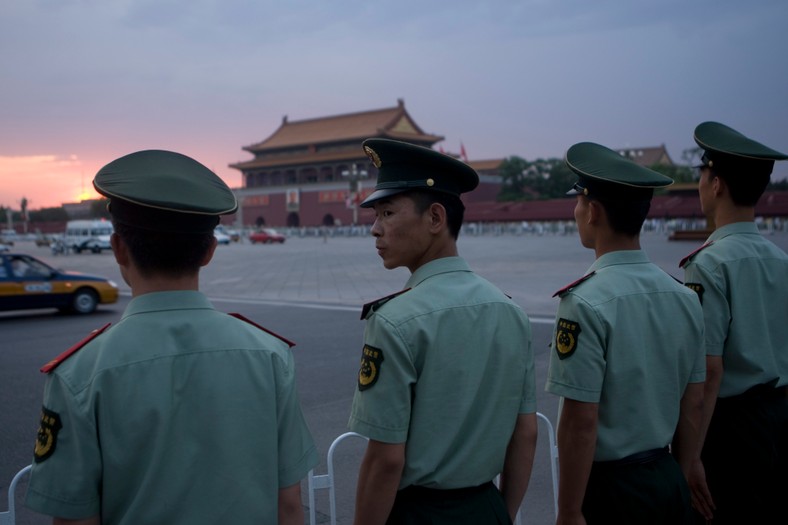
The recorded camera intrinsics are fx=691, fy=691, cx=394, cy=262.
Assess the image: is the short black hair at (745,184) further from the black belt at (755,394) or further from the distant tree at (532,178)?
the distant tree at (532,178)

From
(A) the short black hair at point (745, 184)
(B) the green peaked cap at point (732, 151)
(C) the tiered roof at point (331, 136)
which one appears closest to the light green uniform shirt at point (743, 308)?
(A) the short black hair at point (745, 184)

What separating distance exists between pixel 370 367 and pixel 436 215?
0.44 metres

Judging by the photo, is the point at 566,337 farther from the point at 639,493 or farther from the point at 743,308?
the point at 743,308

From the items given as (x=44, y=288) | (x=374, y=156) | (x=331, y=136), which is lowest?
(x=44, y=288)

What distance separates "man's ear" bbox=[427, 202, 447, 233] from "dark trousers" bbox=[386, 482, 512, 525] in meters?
0.63

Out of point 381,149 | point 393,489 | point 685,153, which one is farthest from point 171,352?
point 685,153

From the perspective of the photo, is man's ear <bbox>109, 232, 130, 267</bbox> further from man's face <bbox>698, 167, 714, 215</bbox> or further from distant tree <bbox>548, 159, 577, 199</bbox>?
distant tree <bbox>548, 159, 577, 199</bbox>

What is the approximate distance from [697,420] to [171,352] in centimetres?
151

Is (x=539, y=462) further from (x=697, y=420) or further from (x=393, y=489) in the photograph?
(x=393, y=489)

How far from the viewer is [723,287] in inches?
86.7

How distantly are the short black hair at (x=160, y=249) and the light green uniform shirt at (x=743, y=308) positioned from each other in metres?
1.61

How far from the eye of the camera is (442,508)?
158cm

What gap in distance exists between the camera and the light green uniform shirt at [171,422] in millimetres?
1207

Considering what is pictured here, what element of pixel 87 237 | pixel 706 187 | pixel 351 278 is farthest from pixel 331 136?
pixel 706 187
